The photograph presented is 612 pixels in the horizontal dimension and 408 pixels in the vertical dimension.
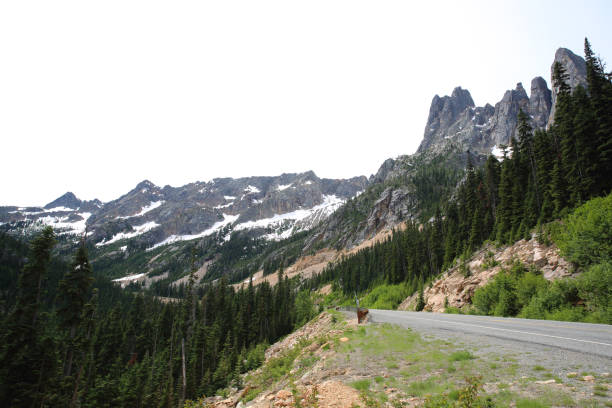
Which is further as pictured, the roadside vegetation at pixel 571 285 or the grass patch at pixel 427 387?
the roadside vegetation at pixel 571 285

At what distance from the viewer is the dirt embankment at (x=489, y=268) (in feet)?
81.0

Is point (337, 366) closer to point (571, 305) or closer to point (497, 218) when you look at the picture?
point (571, 305)

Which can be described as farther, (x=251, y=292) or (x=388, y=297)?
(x=251, y=292)

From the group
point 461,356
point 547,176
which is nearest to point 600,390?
point 461,356

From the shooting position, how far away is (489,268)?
33156 millimetres

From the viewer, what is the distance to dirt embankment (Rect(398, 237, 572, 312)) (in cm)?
2470

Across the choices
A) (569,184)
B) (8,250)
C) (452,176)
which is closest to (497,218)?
(569,184)

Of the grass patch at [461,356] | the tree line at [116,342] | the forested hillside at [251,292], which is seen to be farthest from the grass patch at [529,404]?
the tree line at [116,342]

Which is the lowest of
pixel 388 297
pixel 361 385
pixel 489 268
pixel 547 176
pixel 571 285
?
pixel 388 297

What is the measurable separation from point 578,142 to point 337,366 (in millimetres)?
38023

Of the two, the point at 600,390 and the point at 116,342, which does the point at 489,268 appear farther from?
the point at 116,342

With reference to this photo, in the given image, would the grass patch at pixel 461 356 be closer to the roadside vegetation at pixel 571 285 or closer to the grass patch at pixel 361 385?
the grass patch at pixel 361 385

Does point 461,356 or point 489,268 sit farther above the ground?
point 489,268

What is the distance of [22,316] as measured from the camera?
2375 centimetres
